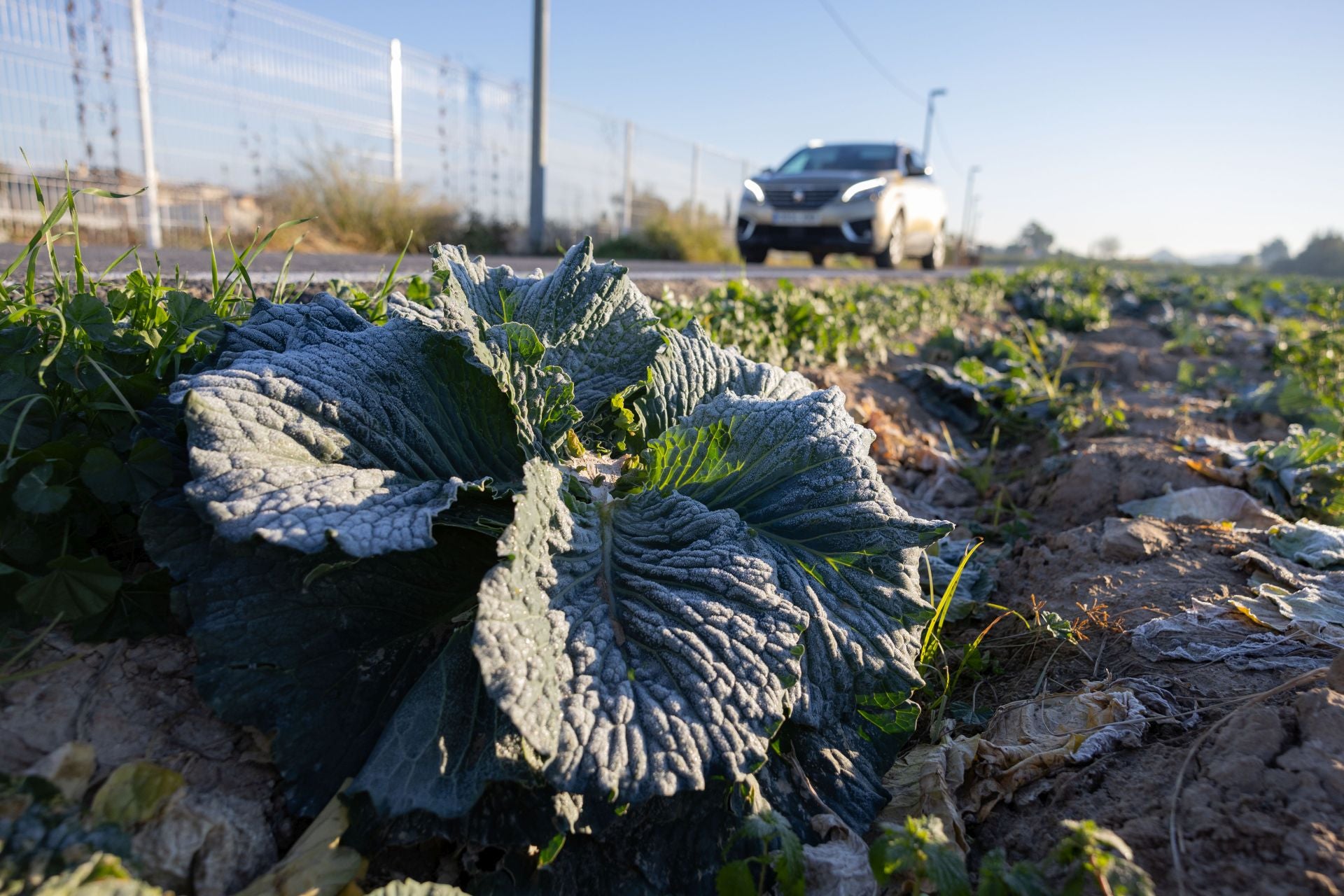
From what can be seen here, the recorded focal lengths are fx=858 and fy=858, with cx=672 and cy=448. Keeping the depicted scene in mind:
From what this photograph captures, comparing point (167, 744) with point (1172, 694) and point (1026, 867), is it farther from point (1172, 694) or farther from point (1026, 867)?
point (1172, 694)

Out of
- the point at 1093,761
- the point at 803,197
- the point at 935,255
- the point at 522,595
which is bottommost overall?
the point at 1093,761

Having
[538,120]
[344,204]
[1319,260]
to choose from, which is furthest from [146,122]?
[1319,260]

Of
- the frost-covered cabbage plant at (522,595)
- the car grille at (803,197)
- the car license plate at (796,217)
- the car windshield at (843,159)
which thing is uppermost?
the car windshield at (843,159)

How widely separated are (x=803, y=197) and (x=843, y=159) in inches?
65.8

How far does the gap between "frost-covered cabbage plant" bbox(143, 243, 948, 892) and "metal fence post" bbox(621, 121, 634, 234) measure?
57.0 feet

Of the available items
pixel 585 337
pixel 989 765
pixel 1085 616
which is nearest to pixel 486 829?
pixel 989 765

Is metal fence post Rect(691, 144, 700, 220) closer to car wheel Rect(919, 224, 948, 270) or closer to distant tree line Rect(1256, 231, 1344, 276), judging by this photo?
car wheel Rect(919, 224, 948, 270)

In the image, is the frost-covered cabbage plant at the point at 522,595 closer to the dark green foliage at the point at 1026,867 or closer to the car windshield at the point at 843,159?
the dark green foliage at the point at 1026,867

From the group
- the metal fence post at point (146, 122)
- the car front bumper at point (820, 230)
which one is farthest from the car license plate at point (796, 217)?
the metal fence post at point (146, 122)

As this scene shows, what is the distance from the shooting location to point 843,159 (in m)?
13.1

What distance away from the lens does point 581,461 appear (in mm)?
1898

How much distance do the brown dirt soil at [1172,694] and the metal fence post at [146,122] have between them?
8893mm

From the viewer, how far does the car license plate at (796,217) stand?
11.9 m

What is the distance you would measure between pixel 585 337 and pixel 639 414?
224 millimetres
